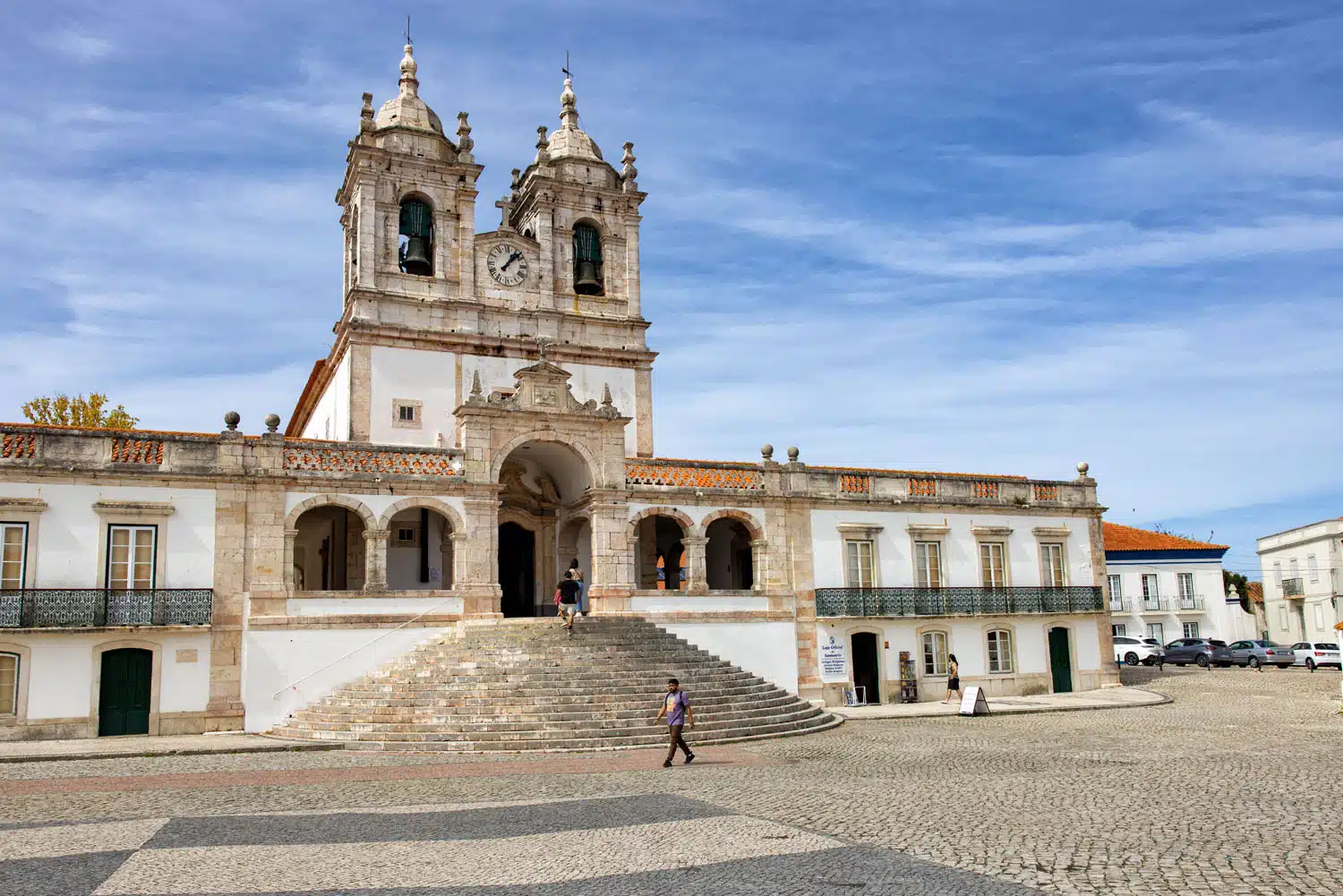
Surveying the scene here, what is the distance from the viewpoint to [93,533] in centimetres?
1853

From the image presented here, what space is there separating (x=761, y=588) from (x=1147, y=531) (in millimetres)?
27869

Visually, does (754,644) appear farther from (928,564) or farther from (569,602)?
(928,564)

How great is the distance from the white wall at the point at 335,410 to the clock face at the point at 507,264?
421 cm

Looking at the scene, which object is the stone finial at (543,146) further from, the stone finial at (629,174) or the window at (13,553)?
the window at (13,553)

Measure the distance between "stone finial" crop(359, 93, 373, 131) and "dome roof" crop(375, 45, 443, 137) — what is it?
1.03 feet

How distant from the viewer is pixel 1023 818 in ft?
32.8

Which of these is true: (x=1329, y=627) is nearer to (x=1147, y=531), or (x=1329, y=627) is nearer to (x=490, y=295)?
(x=1147, y=531)

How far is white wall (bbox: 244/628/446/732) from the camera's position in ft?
62.2

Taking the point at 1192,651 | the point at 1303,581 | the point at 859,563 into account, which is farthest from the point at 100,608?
the point at 1303,581

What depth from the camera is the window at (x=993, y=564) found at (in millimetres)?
26219

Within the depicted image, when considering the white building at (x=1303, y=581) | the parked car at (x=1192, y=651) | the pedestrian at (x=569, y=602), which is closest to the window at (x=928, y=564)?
the pedestrian at (x=569, y=602)

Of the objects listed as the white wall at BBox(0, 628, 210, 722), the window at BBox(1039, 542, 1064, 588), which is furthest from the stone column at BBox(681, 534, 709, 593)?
the white wall at BBox(0, 628, 210, 722)

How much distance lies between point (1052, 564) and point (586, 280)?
1396 centimetres

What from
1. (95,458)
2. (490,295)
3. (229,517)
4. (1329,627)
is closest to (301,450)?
(229,517)
